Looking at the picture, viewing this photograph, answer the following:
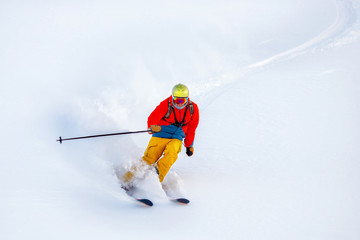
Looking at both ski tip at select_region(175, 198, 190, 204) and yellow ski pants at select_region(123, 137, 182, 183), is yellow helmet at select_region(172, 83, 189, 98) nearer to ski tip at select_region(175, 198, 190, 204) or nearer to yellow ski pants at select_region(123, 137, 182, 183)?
yellow ski pants at select_region(123, 137, 182, 183)

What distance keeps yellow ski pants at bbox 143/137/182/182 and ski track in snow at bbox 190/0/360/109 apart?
120 inches

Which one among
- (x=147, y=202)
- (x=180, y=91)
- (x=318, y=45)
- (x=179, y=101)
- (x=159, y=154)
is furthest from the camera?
(x=318, y=45)

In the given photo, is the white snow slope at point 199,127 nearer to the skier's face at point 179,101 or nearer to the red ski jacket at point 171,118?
the red ski jacket at point 171,118

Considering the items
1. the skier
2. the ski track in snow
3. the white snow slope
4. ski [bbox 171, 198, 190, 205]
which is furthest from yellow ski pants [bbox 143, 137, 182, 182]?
the ski track in snow

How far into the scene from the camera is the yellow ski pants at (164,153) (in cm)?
522

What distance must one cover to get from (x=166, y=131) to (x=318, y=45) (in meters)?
8.73

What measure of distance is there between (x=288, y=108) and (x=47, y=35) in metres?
6.10

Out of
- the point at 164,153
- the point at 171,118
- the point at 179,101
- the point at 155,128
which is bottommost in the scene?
the point at 164,153

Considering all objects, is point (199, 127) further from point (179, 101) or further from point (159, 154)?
point (179, 101)

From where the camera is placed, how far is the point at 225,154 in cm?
663

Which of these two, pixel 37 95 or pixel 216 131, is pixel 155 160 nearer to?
pixel 216 131

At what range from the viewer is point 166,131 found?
17.6 ft

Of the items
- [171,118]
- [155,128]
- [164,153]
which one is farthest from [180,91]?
[164,153]

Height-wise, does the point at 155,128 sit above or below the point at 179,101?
below
